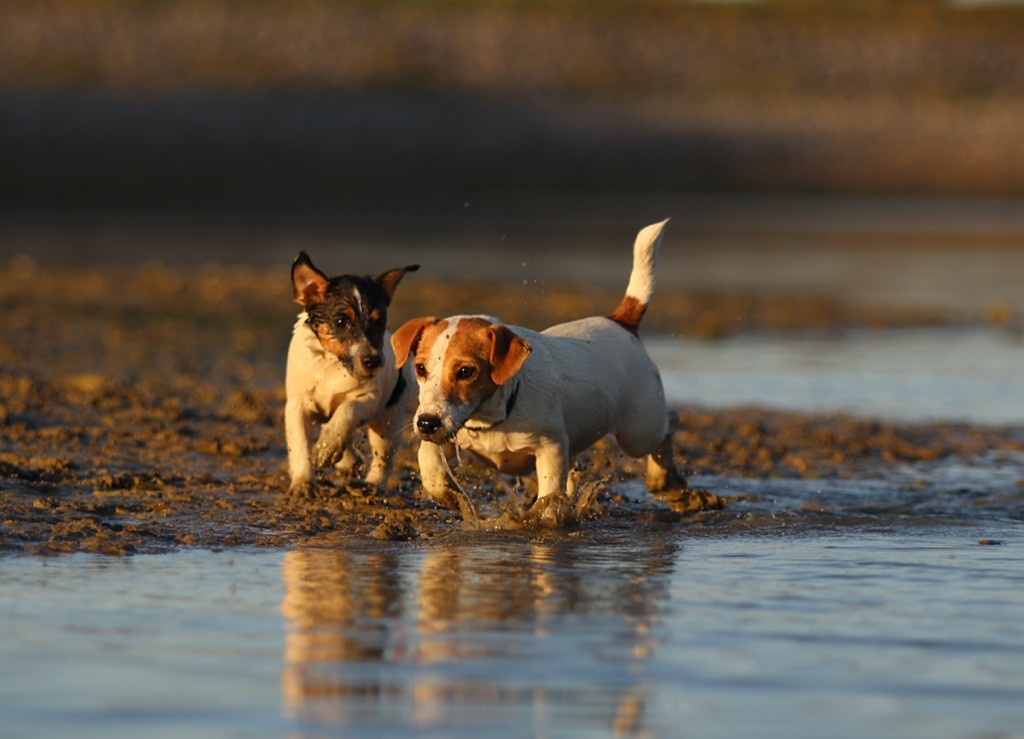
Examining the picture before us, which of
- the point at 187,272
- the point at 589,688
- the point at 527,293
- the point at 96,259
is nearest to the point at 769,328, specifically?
the point at 527,293

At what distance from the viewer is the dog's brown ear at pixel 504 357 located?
7969mm

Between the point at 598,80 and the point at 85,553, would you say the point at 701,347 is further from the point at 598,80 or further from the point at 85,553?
the point at 598,80

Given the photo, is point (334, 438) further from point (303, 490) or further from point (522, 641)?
point (522, 641)

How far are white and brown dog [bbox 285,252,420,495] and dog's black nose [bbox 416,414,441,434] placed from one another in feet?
3.48

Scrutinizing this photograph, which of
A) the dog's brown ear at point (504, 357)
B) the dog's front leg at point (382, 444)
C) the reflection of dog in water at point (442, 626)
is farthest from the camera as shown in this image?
the dog's front leg at point (382, 444)

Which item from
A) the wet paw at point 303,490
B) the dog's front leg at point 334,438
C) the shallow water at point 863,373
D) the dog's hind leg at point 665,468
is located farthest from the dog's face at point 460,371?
the shallow water at point 863,373

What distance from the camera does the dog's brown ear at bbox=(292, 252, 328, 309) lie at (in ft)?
30.0

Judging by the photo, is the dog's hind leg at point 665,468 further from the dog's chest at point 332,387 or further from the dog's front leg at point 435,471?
the dog's chest at point 332,387

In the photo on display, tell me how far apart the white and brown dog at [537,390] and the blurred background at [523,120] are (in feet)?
72.7

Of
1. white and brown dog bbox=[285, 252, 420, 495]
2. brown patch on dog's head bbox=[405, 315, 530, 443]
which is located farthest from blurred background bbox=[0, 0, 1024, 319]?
brown patch on dog's head bbox=[405, 315, 530, 443]

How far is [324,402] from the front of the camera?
9.23 metres

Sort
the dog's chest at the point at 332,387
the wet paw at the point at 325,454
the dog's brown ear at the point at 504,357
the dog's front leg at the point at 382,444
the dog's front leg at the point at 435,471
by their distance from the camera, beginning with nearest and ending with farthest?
1. the dog's brown ear at the point at 504,357
2. the dog's front leg at the point at 435,471
3. the dog's chest at the point at 332,387
4. the wet paw at the point at 325,454
5. the dog's front leg at the point at 382,444

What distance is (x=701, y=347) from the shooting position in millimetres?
17250

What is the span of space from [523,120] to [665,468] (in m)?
37.4
